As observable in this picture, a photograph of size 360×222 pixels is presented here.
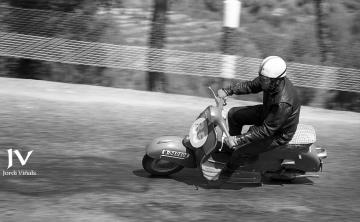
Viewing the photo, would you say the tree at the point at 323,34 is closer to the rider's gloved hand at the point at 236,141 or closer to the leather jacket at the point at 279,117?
→ the leather jacket at the point at 279,117

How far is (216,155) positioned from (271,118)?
88cm

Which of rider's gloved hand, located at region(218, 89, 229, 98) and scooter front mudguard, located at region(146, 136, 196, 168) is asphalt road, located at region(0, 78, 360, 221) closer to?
scooter front mudguard, located at region(146, 136, 196, 168)

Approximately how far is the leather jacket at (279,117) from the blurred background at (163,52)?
15.5ft

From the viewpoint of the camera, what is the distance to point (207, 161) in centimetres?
713

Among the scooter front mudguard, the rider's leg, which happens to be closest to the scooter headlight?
the scooter front mudguard

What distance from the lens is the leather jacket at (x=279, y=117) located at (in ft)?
22.1

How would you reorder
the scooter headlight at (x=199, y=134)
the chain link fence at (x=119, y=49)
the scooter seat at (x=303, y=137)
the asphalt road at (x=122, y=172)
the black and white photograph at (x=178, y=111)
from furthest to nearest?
the chain link fence at (x=119, y=49), the scooter seat at (x=303, y=137), the scooter headlight at (x=199, y=134), the black and white photograph at (x=178, y=111), the asphalt road at (x=122, y=172)

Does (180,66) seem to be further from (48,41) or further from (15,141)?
(15,141)

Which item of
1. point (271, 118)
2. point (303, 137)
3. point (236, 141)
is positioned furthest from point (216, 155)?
point (303, 137)

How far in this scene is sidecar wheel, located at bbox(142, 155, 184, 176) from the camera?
7.28 metres

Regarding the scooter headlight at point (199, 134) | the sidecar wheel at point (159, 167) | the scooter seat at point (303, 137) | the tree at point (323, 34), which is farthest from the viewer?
the tree at point (323, 34)

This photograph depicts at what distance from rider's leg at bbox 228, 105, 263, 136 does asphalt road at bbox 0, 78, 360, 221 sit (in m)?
0.74

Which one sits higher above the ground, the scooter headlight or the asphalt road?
the scooter headlight

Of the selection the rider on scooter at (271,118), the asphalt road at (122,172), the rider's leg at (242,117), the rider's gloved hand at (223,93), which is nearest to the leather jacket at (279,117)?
the rider on scooter at (271,118)
